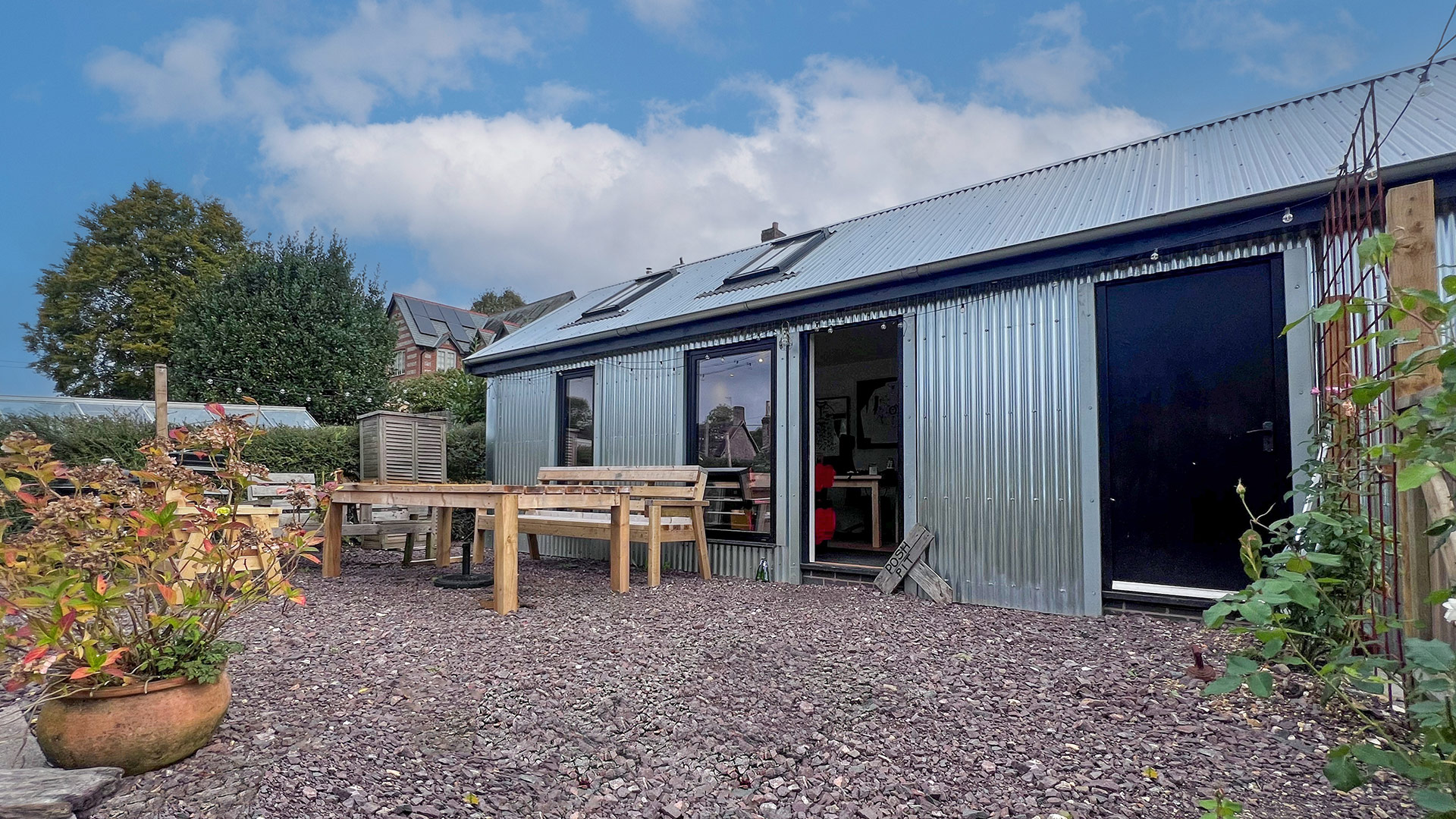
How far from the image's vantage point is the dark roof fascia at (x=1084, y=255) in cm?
375

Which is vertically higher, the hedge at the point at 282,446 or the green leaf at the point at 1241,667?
the hedge at the point at 282,446

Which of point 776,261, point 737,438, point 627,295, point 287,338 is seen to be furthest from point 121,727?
point 287,338

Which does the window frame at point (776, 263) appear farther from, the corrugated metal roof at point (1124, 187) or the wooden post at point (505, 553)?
the wooden post at point (505, 553)

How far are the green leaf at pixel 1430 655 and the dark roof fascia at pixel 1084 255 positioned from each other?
331cm

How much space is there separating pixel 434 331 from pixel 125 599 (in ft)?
89.2

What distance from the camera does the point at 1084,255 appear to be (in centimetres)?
459

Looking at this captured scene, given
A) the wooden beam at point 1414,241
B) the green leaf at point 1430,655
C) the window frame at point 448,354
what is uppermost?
the window frame at point 448,354

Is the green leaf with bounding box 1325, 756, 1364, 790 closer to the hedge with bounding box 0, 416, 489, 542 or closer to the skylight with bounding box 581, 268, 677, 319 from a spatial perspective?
the hedge with bounding box 0, 416, 489, 542

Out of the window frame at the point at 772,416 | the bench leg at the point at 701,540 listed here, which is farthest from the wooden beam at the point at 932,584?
the bench leg at the point at 701,540

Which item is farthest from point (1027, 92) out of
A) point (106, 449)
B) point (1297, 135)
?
point (106, 449)

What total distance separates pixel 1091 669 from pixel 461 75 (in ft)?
35.3

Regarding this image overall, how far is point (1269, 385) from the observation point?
410 cm

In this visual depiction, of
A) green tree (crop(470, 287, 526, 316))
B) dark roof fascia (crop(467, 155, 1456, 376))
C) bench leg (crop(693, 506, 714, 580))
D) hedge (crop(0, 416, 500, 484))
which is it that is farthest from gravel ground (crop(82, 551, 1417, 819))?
green tree (crop(470, 287, 526, 316))

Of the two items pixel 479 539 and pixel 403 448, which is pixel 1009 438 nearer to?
pixel 479 539
